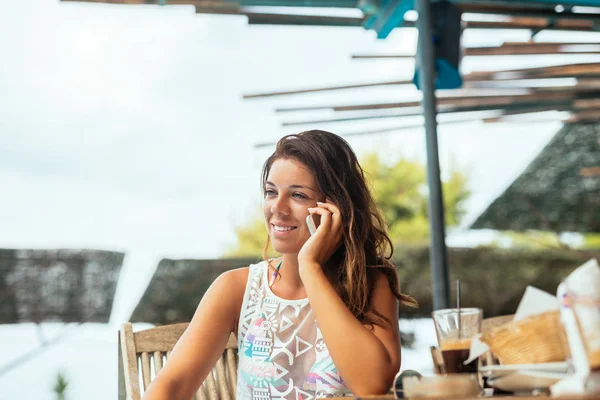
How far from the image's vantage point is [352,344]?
4.88 feet

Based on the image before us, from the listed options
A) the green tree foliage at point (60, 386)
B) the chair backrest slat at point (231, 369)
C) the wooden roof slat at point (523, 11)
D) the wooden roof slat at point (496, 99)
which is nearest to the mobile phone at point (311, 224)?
the chair backrest slat at point (231, 369)

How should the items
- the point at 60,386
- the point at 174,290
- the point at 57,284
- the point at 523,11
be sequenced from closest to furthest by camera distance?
1. the point at 523,11
2. the point at 57,284
3. the point at 174,290
4. the point at 60,386

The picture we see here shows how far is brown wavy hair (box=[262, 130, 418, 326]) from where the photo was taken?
1805 millimetres

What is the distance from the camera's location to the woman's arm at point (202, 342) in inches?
64.3

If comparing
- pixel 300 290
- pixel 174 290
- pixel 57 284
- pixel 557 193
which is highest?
pixel 557 193

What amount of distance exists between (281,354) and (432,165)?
221cm

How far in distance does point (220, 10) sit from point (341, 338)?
2790 mm

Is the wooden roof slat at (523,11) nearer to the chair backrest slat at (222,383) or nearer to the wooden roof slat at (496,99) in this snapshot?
the wooden roof slat at (496,99)

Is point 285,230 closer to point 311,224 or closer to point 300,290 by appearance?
point 311,224

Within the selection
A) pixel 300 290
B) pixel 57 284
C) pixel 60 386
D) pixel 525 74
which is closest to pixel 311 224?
pixel 300 290

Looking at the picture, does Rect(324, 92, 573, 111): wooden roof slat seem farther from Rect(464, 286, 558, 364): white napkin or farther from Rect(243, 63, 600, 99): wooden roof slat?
Rect(464, 286, 558, 364): white napkin

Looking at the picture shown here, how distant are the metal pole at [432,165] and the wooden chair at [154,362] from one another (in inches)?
79.7

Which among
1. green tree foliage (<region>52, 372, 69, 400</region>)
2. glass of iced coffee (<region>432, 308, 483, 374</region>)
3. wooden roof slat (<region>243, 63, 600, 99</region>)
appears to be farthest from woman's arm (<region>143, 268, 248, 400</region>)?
green tree foliage (<region>52, 372, 69, 400</region>)

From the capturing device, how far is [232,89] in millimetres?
16234
